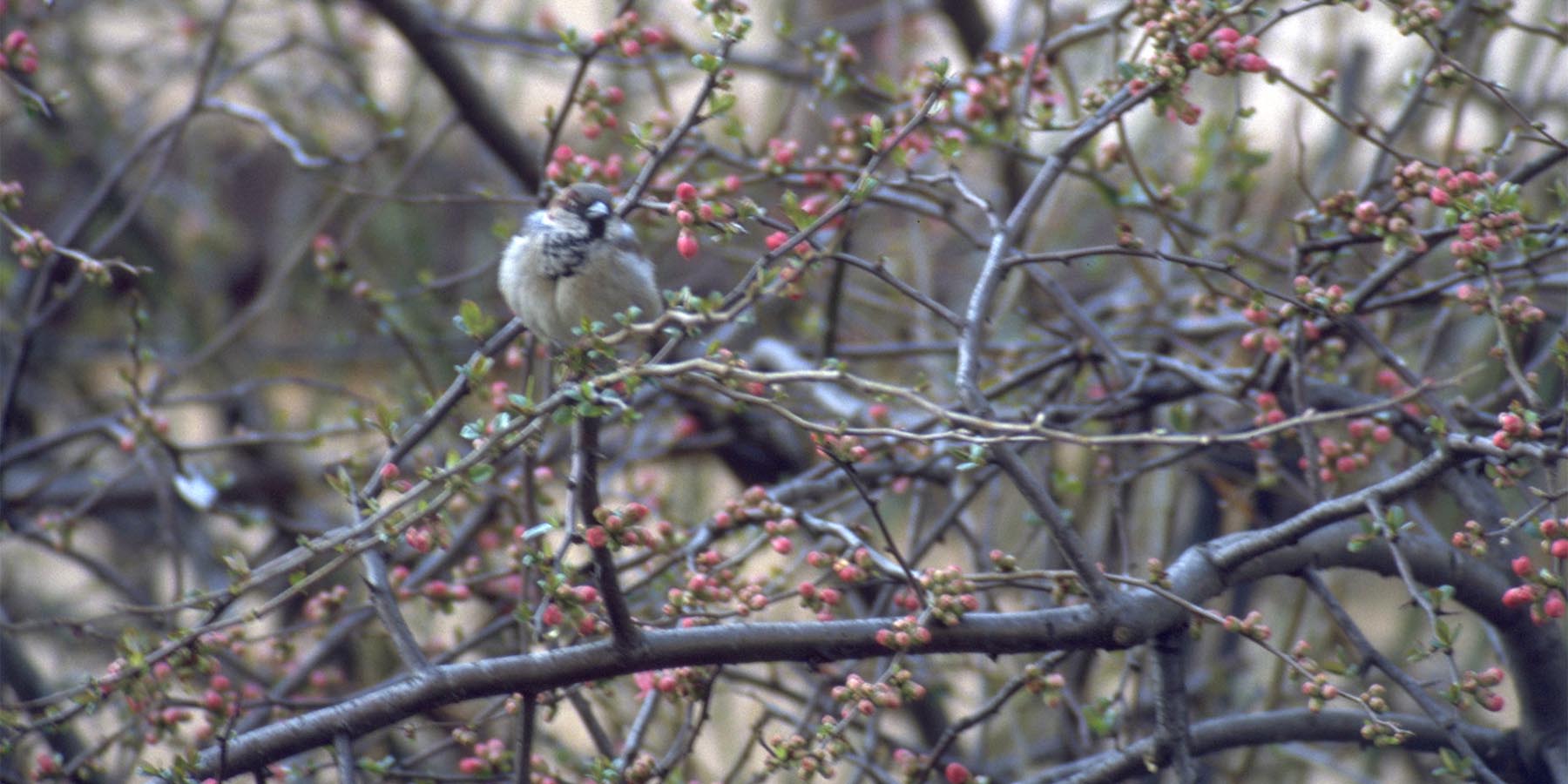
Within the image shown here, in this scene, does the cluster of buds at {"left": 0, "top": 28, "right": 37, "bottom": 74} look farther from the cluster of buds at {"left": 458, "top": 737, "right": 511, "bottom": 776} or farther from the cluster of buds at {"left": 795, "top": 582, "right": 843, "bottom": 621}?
the cluster of buds at {"left": 795, "top": 582, "right": 843, "bottom": 621}

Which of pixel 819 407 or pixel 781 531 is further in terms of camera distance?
pixel 819 407

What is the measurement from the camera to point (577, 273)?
2.98 meters

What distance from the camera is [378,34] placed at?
7.86 metres

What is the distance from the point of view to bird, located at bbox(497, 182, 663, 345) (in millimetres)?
2982

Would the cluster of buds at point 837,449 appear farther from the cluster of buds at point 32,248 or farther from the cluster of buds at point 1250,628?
the cluster of buds at point 32,248

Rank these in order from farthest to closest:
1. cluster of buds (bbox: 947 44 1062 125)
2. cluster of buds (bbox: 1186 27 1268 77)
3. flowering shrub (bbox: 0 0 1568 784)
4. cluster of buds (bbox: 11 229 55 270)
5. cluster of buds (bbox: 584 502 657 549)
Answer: cluster of buds (bbox: 947 44 1062 125) → cluster of buds (bbox: 11 229 55 270) → cluster of buds (bbox: 1186 27 1268 77) → flowering shrub (bbox: 0 0 1568 784) → cluster of buds (bbox: 584 502 657 549)

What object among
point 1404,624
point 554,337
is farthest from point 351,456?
point 1404,624

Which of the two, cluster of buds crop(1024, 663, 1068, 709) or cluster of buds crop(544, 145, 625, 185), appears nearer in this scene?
cluster of buds crop(1024, 663, 1068, 709)

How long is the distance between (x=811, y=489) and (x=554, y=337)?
0.81 meters

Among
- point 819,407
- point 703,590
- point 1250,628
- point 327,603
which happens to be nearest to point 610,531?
point 703,590

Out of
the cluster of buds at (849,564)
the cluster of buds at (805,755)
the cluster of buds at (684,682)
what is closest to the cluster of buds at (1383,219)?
the cluster of buds at (849,564)

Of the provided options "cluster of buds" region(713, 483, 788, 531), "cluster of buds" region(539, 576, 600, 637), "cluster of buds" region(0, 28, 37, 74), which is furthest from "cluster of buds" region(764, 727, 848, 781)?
"cluster of buds" region(0, 28, 37, 74)

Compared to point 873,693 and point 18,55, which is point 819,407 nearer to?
point 873,693

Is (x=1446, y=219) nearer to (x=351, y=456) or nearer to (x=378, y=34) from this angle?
(x=351, y=456)
